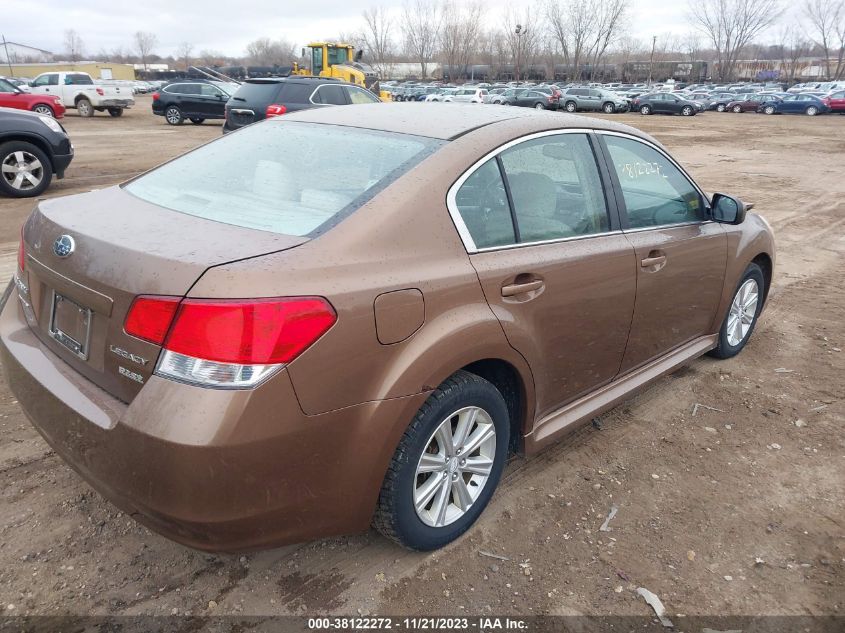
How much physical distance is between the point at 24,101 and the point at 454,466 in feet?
68.3

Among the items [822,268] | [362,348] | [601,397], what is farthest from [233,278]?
[822,268]

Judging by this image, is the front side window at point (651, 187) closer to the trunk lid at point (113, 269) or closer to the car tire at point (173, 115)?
the trunk lid at point (113, 269)

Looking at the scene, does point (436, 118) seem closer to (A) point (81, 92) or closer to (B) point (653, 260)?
(B) point (653, 260)

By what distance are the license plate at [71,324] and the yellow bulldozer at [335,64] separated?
2781cm

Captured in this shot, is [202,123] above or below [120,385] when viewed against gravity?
above

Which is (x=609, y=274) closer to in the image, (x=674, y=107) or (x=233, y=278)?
(x=233, y=278)

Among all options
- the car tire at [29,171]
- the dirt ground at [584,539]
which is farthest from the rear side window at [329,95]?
the dirt ground at [584,539]

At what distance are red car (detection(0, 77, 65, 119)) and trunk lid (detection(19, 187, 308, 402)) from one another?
1886cm

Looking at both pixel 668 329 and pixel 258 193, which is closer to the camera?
pixel 258 193

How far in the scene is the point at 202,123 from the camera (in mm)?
27422

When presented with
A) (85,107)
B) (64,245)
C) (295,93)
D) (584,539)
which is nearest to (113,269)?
(64,245)

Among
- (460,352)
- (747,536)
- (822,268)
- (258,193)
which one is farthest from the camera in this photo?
(822,268)

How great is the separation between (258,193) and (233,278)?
80 centimetres

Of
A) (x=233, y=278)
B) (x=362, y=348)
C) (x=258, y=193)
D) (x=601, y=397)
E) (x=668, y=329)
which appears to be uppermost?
(x=258, y=193)
